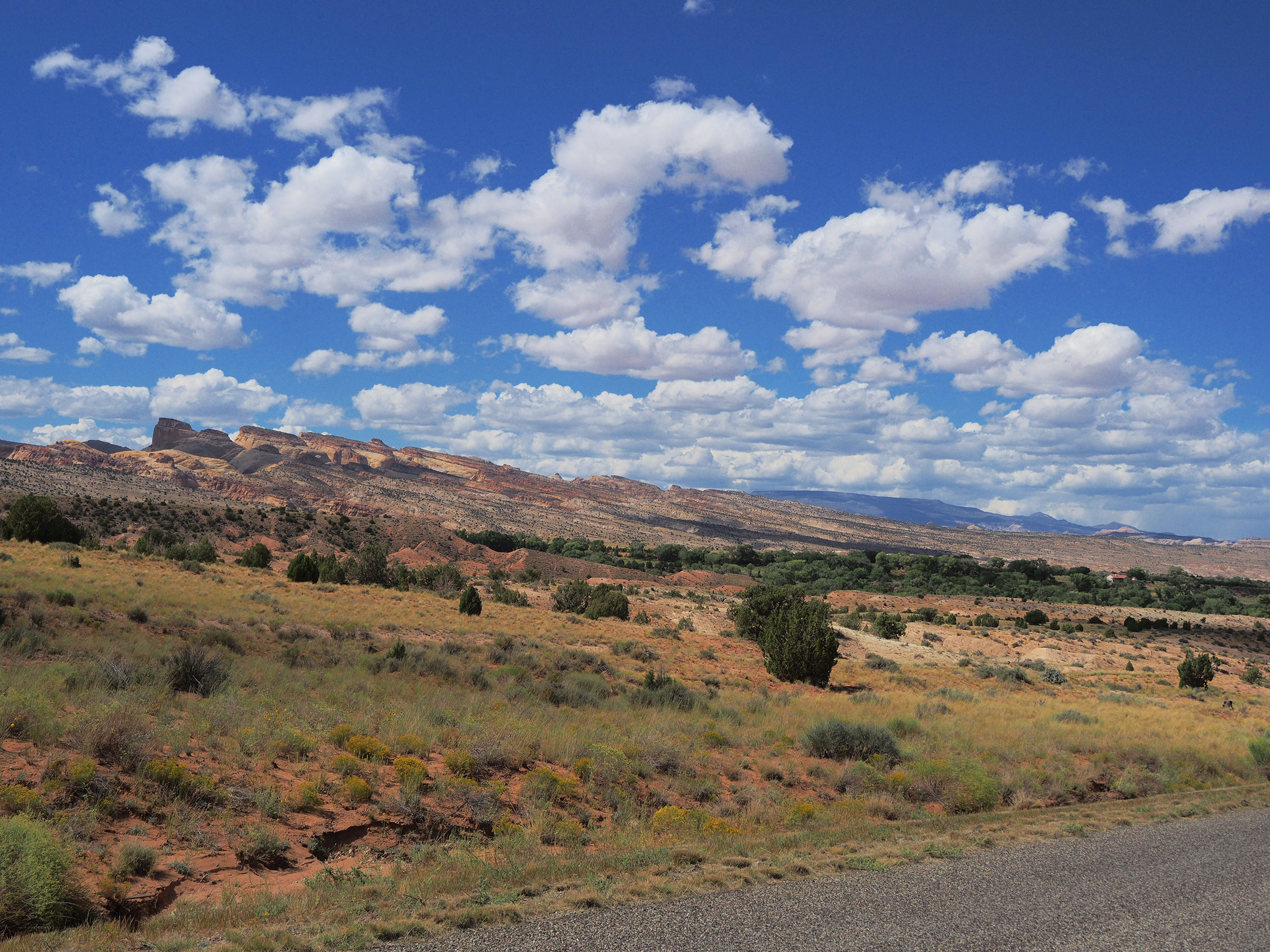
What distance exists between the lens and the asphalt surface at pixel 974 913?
6.52 metres

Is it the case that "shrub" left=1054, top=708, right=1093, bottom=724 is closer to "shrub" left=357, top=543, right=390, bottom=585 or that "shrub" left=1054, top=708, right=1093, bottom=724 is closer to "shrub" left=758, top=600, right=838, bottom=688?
"shrub" left=758, top=600, right=838, bottom=688

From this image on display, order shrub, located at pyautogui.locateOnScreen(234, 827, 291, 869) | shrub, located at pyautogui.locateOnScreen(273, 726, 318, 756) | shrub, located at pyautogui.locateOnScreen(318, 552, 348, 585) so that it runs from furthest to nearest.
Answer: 1. shrub, located at pyautogui.locateOnScreen(318, 552, 348, 585)
2. shrub, located at pyautogui.locateOnScreen(273, 726, 318, 756)
3. shrub, located at pyautogui.locateOnScreen(234, 827, 291, 869)

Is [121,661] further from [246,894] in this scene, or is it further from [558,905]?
[558,905]

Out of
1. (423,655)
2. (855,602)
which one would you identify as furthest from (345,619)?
(855,602)

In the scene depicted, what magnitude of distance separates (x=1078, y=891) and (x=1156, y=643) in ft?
175

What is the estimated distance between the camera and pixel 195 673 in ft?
43.0

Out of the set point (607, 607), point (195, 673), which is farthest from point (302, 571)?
point (195, 673)

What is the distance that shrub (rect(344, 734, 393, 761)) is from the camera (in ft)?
34.9

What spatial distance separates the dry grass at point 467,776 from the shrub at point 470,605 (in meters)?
9.59

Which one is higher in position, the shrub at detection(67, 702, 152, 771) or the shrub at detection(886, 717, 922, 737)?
the shrub at detection(67, 702, 152, 771)

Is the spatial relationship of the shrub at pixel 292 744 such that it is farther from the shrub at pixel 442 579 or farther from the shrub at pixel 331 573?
the shrub at pixel 442 579

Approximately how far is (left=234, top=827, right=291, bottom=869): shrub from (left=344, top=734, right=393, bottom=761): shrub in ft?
8.22

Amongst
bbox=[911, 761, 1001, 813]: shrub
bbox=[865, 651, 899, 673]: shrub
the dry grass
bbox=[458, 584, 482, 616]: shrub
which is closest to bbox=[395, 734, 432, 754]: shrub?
the dry grass

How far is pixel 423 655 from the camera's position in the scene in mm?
19656
